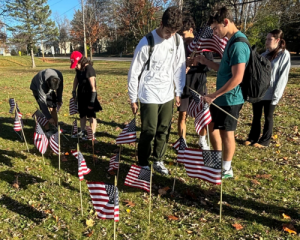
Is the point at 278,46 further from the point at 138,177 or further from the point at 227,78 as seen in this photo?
the point at 138,177

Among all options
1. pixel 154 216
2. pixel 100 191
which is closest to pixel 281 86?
pixel 154 216

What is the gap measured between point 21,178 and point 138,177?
224 cm

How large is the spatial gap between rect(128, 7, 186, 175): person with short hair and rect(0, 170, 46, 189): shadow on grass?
180cm

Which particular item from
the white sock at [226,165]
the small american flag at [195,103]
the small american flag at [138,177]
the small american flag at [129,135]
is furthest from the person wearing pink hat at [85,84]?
the white sock at [226,165]

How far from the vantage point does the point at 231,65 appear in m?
3.16

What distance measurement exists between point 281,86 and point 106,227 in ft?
13.5

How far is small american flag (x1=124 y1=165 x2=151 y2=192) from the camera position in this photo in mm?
3154

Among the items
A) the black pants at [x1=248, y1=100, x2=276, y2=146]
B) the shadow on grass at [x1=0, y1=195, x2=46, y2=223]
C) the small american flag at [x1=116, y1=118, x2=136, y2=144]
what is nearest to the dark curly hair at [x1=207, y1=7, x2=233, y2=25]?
the small american flag at [x1=116, y1=118, x2=136, y2=144]

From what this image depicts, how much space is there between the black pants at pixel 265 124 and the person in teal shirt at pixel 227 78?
6.08ft

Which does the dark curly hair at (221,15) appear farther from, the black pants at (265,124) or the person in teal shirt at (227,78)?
the black pants at (265,124)

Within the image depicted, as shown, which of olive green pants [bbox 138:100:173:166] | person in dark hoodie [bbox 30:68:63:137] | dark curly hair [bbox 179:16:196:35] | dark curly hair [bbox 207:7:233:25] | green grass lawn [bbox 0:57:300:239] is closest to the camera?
green grass lawn [bbox 0:57:300:239]

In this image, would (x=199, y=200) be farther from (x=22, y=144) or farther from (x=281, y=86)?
(x=22, y=144)

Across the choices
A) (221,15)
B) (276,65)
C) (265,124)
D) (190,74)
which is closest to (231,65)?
(221,15)

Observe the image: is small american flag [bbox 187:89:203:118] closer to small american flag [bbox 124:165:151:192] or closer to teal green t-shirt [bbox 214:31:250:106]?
teal green t-shirt [bbox 214:31:250:106]
